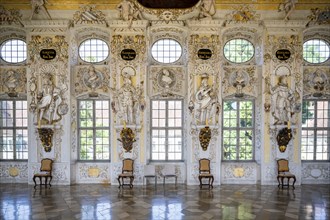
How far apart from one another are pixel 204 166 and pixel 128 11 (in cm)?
743

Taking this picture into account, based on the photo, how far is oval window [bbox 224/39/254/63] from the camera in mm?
14953

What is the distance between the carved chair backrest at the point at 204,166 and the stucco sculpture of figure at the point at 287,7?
7007 millimetres

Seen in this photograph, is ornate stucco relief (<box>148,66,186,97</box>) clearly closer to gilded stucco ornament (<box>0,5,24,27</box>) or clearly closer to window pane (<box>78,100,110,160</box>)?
window pane (<box>78,100,110,160</box>)

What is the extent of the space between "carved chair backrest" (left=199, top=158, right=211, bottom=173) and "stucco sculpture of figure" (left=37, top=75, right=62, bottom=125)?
6.74 metres

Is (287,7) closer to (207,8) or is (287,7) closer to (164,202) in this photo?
(207,8)

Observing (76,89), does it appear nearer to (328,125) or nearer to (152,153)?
(152,153)

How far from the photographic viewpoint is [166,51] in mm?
15055

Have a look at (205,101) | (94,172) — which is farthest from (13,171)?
(205,101)

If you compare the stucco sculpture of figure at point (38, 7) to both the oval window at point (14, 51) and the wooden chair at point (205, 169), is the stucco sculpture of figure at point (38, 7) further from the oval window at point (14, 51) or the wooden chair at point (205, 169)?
the wooden chair at point (205, 169)

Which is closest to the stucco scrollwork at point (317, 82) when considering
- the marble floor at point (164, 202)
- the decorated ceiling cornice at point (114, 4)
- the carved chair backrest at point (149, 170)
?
the decorated ceiling cornice at point (114, 4)

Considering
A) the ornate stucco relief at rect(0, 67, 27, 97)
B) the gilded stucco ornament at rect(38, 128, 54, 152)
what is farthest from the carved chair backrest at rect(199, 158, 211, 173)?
the ornate stucco relief at rect(0, 67, 27, 97)

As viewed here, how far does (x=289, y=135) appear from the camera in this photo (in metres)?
13.9

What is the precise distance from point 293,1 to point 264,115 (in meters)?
4.93

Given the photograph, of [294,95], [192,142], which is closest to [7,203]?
[192,142]
